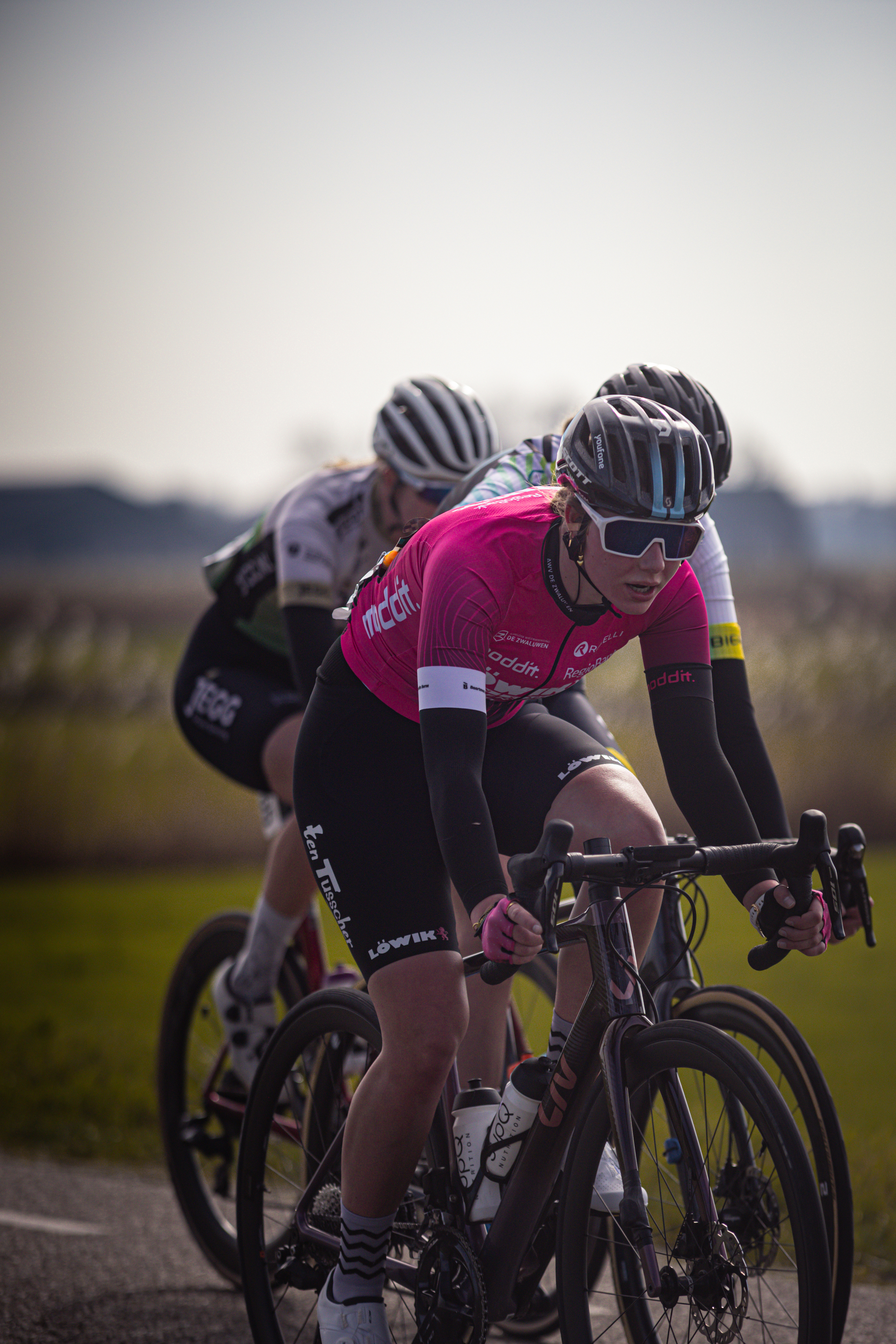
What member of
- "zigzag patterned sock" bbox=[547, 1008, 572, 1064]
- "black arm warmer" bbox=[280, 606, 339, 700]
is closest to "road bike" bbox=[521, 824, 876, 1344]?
"zigzag patterned sock" bbox=[547, 1008, 572, 1064]

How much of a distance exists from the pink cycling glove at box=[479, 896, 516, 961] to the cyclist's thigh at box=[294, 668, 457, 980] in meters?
0.48

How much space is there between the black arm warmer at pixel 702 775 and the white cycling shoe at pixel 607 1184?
548 mm

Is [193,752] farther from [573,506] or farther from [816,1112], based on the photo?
[816,1112]

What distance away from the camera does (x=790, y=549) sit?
1977 centimetres

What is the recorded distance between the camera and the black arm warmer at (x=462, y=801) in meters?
2.10

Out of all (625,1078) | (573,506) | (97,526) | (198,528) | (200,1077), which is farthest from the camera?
(97,526)

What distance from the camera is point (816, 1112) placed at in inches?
82.9

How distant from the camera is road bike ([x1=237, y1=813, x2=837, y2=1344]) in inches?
78.4

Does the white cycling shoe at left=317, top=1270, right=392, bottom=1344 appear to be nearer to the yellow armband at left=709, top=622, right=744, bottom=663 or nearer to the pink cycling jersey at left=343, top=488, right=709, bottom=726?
the pink cycling jersey at left=343, top=488, right=709, bottom=726

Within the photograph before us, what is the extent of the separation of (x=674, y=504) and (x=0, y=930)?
10620 millimetres

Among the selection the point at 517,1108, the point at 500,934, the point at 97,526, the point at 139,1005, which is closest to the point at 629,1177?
the point at 517,1108

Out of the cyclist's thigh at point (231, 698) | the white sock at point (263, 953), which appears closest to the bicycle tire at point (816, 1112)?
the white sock at point (263, 953)

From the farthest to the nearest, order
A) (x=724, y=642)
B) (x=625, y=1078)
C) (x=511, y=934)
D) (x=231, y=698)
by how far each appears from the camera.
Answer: (x=231, y=698) → (x=724, y=642) → (x=625, y=1078) → (x=511, y=934)

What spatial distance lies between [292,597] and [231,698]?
57 centimetres
